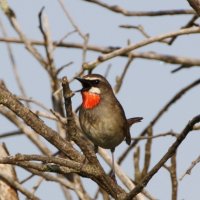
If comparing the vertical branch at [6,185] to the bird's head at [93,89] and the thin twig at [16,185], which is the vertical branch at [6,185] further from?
the bird's head at [93,89]

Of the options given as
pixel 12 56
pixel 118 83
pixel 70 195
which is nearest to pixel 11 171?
pixel 70 195

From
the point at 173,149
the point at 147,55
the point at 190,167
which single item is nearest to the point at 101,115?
the point at 147,55

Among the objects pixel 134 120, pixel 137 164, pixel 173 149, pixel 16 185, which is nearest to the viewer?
pixel 173 149

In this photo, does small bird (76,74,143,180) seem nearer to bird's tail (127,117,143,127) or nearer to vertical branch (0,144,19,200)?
bird's tail (127,117,143,127)

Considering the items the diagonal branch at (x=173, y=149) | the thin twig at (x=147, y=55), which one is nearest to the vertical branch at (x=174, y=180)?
the diagonal branch at (x=173, y=149)

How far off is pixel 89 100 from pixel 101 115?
0.15 metres

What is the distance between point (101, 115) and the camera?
5.29m

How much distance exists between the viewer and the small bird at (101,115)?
5.20 m

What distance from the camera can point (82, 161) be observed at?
3287mm

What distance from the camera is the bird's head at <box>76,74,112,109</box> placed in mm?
5145

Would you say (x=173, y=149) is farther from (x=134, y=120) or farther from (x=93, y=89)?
(x=134, y=120)

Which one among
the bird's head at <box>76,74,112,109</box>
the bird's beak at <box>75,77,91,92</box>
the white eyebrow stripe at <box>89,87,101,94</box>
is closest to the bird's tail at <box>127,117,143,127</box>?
the bird's head at <box>76,74,112,109</box>

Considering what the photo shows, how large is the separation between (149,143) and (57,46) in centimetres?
204

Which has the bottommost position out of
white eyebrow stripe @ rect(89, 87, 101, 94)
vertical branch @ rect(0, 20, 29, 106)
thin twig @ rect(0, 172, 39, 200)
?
thin twig @ rect(0, 172, 39, 200)
